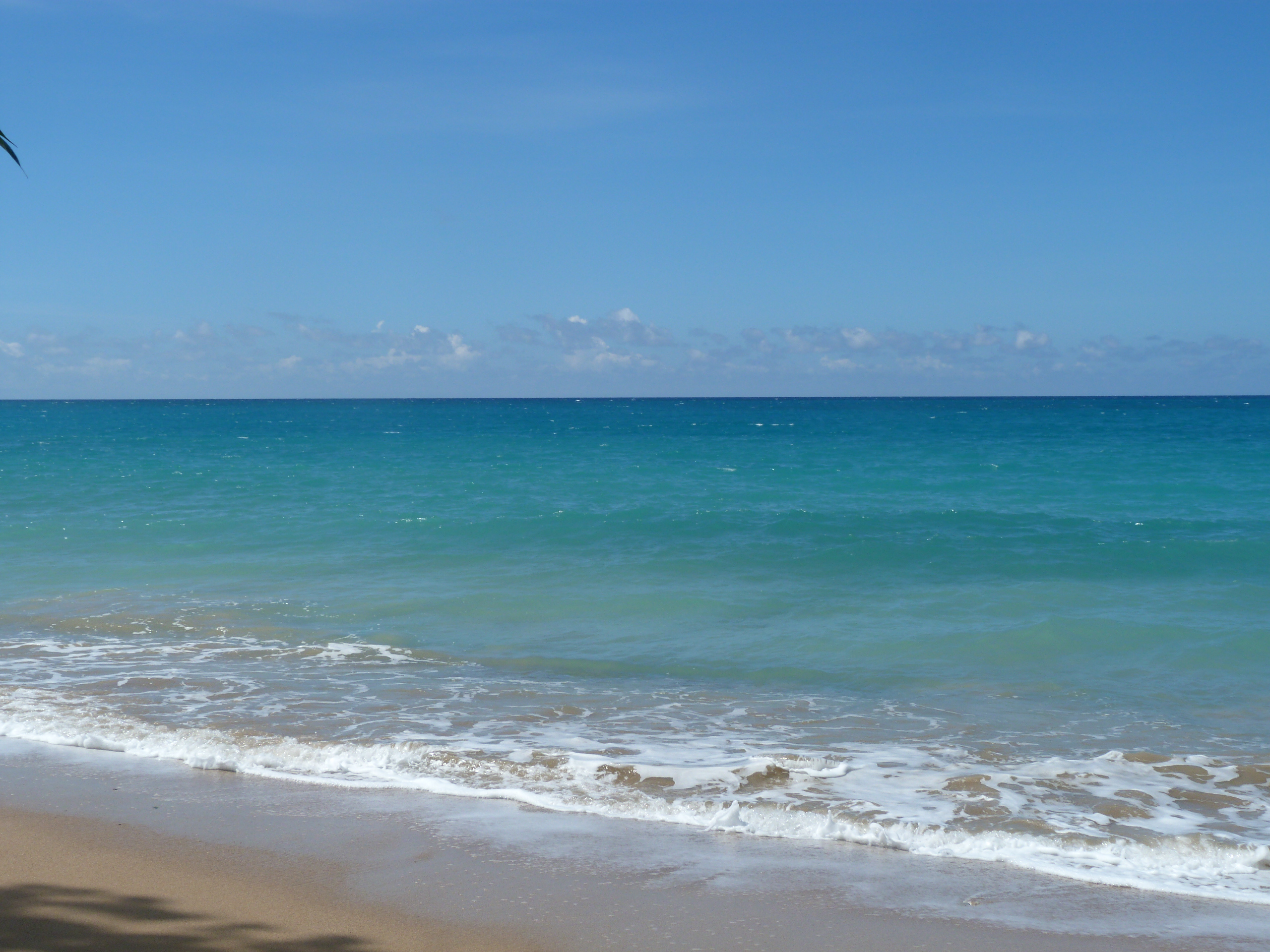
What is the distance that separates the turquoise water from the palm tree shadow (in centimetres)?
193

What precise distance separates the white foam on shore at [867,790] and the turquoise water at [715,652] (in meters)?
0.03

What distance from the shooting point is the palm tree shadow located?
12.8ft

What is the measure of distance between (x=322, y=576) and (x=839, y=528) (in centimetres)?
966

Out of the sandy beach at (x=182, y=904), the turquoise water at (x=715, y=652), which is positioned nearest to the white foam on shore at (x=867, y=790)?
the turquoise water at (x=715, y=652)

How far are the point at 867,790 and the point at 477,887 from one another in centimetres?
265

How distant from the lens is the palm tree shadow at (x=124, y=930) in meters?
3.92

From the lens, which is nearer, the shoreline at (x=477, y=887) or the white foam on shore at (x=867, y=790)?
the shoreline at (x=477, y=887)

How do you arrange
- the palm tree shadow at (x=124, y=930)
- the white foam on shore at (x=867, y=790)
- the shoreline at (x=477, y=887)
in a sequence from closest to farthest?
the palm tree shadow at (x=124, y=930)
the shoreline at (x=477, y=887)
the white foam on shore at (x=867, y=790)

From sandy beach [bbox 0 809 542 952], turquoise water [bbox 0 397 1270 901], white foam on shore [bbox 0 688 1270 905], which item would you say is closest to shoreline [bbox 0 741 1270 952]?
sandy beach [bbox 0 809 542 952]

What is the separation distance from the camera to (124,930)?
405 centimetres

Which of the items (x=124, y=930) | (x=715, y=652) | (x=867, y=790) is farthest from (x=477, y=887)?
(x=715, y=652)

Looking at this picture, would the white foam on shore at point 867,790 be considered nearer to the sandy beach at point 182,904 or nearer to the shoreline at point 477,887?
the shoreline at point 477,887

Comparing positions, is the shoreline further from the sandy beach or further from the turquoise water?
the turquoise water

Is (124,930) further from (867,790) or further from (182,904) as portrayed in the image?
(867,790)
